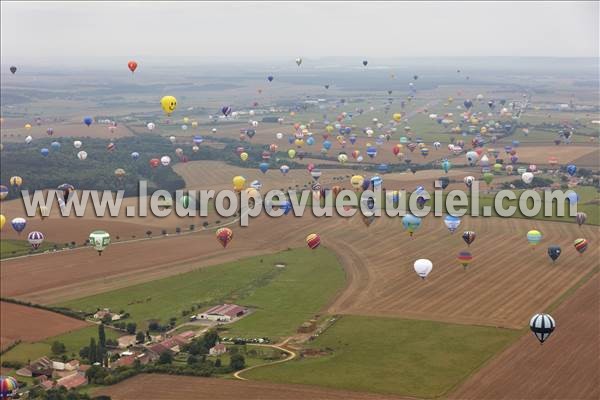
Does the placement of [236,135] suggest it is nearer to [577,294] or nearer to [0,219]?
[0,219]

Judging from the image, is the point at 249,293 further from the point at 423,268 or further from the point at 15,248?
the point at 15,248

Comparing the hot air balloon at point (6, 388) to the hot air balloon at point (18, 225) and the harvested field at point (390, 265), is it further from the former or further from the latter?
the hot air balloon at point (18, 225)

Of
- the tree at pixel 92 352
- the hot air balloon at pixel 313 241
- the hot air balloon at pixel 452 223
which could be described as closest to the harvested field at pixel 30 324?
the tree at pixel 92 352

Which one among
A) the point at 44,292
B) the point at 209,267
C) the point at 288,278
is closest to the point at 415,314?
the point at 288,278

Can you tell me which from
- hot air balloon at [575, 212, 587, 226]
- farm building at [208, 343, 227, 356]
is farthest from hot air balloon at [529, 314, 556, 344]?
hot air balloon at [575, 212, 587, 226]

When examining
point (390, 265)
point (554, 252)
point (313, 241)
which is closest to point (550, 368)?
point (554, 252)

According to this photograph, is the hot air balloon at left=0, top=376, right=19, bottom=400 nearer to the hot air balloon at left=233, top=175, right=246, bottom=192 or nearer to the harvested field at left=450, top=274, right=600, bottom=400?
the harvested field at left=450, top=274, right=600, bottom=400
